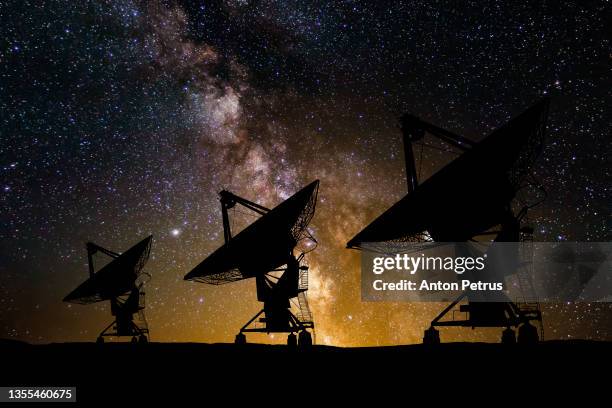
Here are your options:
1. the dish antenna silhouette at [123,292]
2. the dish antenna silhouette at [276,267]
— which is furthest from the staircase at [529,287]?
the dish antenna silhouette at [123,292]

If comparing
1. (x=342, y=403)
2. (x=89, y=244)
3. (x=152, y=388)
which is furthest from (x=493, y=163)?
(x=89, y=244)

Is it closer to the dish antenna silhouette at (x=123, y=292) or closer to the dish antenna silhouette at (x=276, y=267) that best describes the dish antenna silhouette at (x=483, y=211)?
the dish antenna silhouette at (x=276, y=267)

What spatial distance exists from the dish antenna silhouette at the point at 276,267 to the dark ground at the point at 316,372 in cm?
441

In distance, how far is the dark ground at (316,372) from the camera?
356 inches

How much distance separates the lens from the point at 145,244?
2702cm

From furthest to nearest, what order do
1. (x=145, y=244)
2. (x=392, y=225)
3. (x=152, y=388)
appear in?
(x=145, y=244) → (x=392, y=225) → (x=152, y=388)

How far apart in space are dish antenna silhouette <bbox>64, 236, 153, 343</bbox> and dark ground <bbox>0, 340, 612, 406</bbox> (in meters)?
11.5

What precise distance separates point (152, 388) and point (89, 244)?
85.1ft

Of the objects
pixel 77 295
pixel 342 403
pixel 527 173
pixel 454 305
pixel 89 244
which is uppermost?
pixel 89 244

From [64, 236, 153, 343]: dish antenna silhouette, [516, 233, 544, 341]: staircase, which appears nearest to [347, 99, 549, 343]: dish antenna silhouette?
[516, 233, 544, 341]: staircase

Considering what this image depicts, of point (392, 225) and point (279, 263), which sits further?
A: point (279, 263)

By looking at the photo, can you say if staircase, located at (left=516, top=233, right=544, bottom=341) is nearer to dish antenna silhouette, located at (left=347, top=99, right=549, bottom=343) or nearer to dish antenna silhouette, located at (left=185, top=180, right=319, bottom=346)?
dish antenna silhouette, located at (left=347, top=99, right=549, bottom=343)

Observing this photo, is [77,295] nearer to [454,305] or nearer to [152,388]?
[152,388]

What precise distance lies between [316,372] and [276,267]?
8555mm
